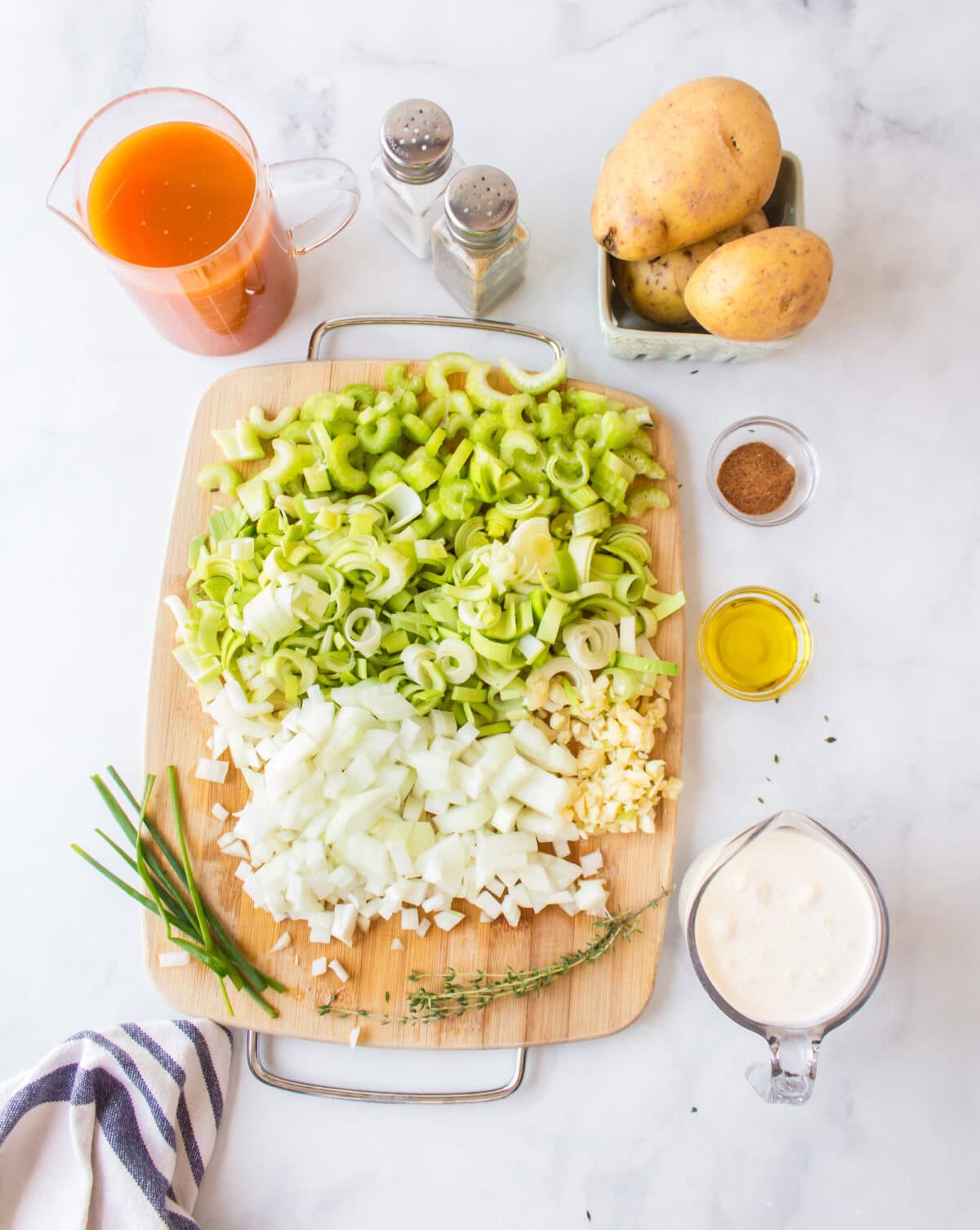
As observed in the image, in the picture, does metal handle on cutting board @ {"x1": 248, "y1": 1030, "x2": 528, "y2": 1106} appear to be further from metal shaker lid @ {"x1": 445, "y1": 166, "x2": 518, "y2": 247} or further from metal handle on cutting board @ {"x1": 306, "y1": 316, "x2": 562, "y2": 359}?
metal shaker lid @ {"x1": 445, "y1": 166, "x2": 518, "y2": 247}

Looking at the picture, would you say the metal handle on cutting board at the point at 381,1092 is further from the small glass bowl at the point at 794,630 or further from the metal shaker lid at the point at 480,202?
the metal shaker lid at the point at 480,202

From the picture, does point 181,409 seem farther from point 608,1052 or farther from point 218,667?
point 608,1052

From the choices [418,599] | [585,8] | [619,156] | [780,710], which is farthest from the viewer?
[585,8]

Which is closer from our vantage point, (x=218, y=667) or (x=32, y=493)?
(x=218, y=667)

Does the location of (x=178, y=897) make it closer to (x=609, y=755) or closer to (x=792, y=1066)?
(x=609, y=755)

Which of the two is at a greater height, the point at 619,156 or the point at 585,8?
the point at 585,8

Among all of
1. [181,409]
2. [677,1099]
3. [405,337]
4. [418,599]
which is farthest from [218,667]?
[677,1099]
